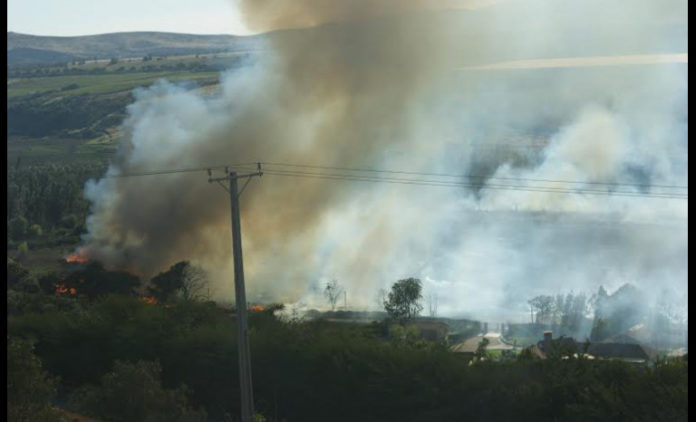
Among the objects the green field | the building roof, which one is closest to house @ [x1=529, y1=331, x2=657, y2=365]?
the building roof

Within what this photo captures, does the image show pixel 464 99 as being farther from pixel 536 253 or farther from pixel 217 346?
pixel 217 346

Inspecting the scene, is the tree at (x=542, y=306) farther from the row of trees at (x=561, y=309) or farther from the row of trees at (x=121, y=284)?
the row of trees at (x=121, y=284)

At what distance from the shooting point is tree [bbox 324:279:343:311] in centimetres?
4125

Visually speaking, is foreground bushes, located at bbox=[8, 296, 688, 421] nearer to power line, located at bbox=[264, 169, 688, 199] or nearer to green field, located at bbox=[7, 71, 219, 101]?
power line, located at bbox=[264, 169, 688, 199]

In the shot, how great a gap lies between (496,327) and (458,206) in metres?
21.5

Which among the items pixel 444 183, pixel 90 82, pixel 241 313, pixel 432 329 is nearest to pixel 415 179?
pixel 444 183

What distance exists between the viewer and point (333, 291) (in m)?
42.2

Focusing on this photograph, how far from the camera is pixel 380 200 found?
167 ft

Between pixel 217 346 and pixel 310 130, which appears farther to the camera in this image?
pixel 310 130

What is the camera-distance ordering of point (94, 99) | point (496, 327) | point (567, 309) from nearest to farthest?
point (496, 327) < point (567, 309) < point (94, 99)

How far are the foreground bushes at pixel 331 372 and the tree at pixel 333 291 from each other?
342 inches

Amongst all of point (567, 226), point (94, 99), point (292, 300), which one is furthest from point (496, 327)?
point (94, 99)

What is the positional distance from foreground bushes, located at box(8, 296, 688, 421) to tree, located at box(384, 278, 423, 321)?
6872 mm

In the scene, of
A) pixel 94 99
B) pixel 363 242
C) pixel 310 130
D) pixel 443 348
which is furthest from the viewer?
pixel 94 99
